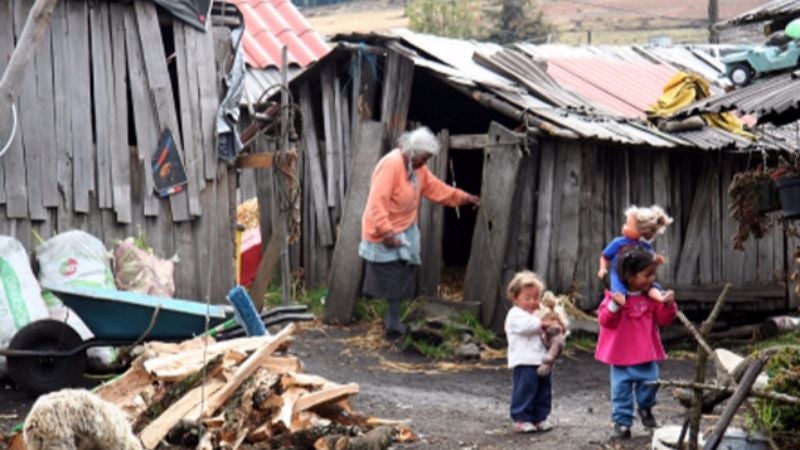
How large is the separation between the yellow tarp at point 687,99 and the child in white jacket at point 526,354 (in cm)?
673

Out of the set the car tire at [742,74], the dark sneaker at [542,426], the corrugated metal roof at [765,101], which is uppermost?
the car tire at [742,74]

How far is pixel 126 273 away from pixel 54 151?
1256mm

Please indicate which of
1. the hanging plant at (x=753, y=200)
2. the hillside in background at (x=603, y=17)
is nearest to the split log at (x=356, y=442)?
the hanging plant at (x=753, y=200)

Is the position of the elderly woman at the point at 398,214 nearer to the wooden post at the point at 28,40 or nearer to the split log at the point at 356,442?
the wooden post at the point at 28,40

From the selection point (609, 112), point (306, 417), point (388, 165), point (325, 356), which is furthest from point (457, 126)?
point (306, 417)

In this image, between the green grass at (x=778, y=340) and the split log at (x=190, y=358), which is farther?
the green grass at (x=778, y=340)

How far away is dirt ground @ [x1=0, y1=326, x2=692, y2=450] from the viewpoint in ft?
32.9

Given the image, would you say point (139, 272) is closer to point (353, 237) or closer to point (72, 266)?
point (72, 266)

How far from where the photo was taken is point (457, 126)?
1805cm

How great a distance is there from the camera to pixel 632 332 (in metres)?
9.77

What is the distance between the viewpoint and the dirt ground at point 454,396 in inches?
394

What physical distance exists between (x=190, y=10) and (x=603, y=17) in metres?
44.3

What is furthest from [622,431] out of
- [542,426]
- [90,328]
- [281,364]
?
[90,328]

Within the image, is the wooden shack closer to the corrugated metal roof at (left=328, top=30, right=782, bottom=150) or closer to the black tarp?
the corrugated metal roof at (left=328, top=30, right=782, bottom=150)
